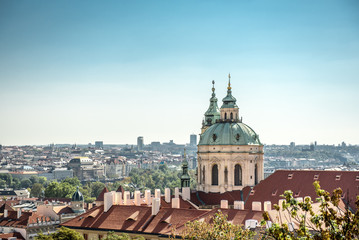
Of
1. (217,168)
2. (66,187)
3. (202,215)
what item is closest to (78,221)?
(202,215)

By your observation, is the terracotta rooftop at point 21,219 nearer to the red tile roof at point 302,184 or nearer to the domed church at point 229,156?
the domed church at point 229,156

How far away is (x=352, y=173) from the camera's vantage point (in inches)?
2916

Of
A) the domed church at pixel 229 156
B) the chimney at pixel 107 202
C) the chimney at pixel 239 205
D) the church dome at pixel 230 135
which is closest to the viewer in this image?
the chimney at pixel 239 205

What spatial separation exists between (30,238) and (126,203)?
2783cm

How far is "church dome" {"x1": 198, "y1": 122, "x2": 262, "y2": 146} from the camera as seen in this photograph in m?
83.6

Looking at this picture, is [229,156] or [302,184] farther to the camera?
[229,156]

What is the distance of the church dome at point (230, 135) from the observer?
8362 centimetres

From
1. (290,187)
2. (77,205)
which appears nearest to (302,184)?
(290,187)

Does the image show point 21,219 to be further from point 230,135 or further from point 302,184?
point 302,184

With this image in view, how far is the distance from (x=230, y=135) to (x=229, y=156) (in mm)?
2710

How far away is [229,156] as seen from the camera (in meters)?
83.1

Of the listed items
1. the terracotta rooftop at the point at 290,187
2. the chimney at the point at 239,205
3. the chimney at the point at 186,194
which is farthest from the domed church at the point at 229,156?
the chimney at the point at 239,205

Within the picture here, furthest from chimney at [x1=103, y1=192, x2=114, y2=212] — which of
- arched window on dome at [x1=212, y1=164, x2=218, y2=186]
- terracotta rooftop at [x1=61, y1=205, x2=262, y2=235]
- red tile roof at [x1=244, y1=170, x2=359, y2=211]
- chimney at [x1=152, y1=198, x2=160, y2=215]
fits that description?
arched window on dome at [x1=212, y1=164, x2=218, y2=186]

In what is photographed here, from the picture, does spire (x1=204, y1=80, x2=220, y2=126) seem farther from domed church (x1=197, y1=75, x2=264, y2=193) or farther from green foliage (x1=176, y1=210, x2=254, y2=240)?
green foliage (x1=176, y1=210, x2=254, y2=240)
